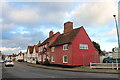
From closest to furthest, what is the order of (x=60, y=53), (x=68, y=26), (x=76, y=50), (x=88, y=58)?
(x=76, y=50), (x=88, y=58), (x=60, y=53), (x=68, y=26)

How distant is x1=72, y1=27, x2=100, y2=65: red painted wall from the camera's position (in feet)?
101

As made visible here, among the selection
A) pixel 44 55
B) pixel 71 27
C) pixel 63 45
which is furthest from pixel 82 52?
pixel 44 55

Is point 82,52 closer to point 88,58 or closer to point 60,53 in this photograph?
point 88,58

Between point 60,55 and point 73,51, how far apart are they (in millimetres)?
4921

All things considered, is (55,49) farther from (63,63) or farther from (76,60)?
(76,60)

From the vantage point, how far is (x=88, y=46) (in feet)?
107

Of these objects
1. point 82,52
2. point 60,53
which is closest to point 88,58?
point 82,52

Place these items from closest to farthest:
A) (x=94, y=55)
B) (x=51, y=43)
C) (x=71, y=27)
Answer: (x=94, y=55)
(x=71, y=27)
(x=51, y=43)

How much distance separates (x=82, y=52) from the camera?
31594 mm

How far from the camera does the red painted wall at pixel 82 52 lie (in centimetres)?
3065

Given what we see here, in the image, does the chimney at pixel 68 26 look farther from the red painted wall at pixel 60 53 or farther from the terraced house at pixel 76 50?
the red painted wall at pixel 60 53

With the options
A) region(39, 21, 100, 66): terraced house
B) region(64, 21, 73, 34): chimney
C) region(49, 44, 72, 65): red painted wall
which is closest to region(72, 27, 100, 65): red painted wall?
region(39, 21, 100, 66): terraced house

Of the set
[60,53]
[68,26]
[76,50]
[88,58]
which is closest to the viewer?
[76,50]

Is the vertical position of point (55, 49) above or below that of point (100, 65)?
above
